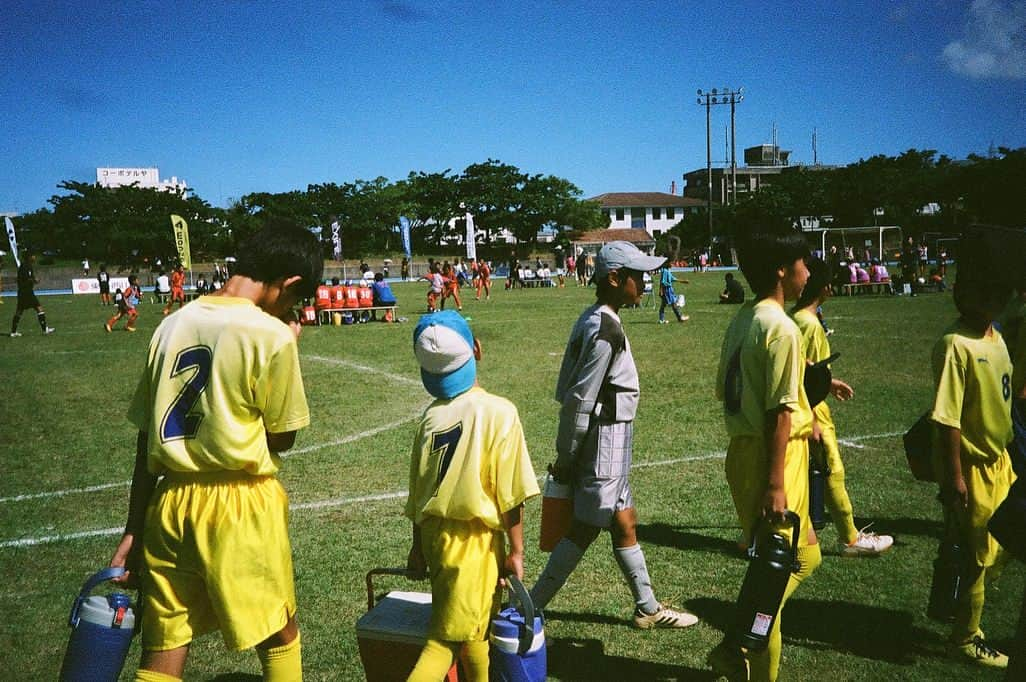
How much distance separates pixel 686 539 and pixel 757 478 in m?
2.38

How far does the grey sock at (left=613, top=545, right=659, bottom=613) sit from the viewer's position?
3988 mm

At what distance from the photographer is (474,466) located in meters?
2.75

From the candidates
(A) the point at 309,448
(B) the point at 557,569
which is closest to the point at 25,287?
(A) the point at 309,448

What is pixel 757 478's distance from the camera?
10.2 feet

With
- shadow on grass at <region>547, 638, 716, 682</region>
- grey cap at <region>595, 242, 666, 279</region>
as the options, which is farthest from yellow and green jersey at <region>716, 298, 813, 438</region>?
shadow on grass at <region>547, 638, 716, 682</region>

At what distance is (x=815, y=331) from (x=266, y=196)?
3314 inches

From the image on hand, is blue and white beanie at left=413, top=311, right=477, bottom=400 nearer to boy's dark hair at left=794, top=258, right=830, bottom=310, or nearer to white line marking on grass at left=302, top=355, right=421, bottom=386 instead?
boy's dark hair at left=794, top=258, right=830, bottom=310

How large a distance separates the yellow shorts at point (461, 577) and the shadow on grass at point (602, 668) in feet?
3.64

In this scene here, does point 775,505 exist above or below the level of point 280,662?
above

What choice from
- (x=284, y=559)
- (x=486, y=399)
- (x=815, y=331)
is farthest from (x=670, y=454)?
(x=284, y=559)

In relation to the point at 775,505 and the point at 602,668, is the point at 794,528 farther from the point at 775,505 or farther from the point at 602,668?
the point at 602,668

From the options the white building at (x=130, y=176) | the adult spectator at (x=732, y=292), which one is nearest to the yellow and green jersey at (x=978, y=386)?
the adult spectator at (x=732, y=292)

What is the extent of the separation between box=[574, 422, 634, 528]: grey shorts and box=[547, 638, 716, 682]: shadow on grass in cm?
70

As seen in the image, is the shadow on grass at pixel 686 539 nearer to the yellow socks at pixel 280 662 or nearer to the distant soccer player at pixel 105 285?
the yellow socks at pixel 280 662
